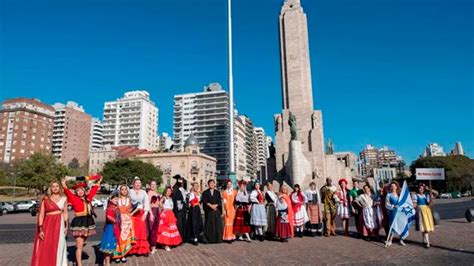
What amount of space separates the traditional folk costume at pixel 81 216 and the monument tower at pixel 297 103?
77.7 ft

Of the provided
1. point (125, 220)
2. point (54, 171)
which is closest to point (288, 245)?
point (125, 220)

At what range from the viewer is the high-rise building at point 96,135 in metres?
136

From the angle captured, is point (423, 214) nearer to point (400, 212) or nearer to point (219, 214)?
point (400, 212)

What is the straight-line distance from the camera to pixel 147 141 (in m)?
125

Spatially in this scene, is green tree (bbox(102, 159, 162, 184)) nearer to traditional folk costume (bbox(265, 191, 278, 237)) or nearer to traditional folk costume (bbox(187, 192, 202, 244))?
traditional folk costume (bbox(187, 192, 202, 244))

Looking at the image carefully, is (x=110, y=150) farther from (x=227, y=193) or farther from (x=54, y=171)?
(x=227, y=193)

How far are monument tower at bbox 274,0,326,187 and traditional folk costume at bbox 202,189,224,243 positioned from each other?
20.1 m

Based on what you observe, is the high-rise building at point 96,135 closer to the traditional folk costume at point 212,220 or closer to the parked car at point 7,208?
the parked car at point 7,208

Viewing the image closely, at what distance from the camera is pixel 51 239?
6125 millimetres

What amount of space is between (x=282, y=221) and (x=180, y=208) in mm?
3263

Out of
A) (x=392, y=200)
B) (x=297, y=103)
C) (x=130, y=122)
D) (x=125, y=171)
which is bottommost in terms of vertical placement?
(x=392, y=200)

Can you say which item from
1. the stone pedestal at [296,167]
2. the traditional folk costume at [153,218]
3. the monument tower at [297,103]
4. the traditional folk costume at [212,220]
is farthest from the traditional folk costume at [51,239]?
the monument tower at [297,103]

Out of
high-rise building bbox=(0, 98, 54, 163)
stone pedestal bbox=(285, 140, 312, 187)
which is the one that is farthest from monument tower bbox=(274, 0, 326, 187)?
high-rise building bbox=(0, 98, 54, 163)

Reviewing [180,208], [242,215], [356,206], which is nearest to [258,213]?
[242,215]
